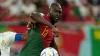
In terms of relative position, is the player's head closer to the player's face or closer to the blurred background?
the player's face

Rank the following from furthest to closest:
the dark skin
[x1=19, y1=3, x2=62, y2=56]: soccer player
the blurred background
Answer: the blurred background
[x1=19, y1=3, x2=62, y2=56]: soccer player
the dark skin

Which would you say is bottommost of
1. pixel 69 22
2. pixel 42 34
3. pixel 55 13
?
pixel 42 34

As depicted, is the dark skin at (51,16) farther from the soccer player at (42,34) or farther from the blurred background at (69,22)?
the blurred background at (69,22)

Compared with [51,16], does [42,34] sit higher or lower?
lower

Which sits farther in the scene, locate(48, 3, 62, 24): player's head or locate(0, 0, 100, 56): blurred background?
locate(0, 0, 100, 56): blurred background

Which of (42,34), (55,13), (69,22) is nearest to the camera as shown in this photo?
(55,13)

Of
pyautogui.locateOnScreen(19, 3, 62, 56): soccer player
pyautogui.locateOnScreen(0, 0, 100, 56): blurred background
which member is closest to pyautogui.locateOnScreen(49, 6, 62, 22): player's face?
pyautogui.locateOnScreen(19, 3, 62, 56): soccer player

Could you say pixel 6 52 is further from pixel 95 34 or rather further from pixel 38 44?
pixel 95 34

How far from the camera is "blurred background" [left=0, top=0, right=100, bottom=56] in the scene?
516 inches

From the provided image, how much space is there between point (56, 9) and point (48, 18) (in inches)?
8.1

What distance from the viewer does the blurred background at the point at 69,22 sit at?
43.0ft

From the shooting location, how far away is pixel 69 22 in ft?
46.1

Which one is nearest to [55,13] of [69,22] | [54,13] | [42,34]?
[54,13]

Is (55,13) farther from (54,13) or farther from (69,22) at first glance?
(69,22)
